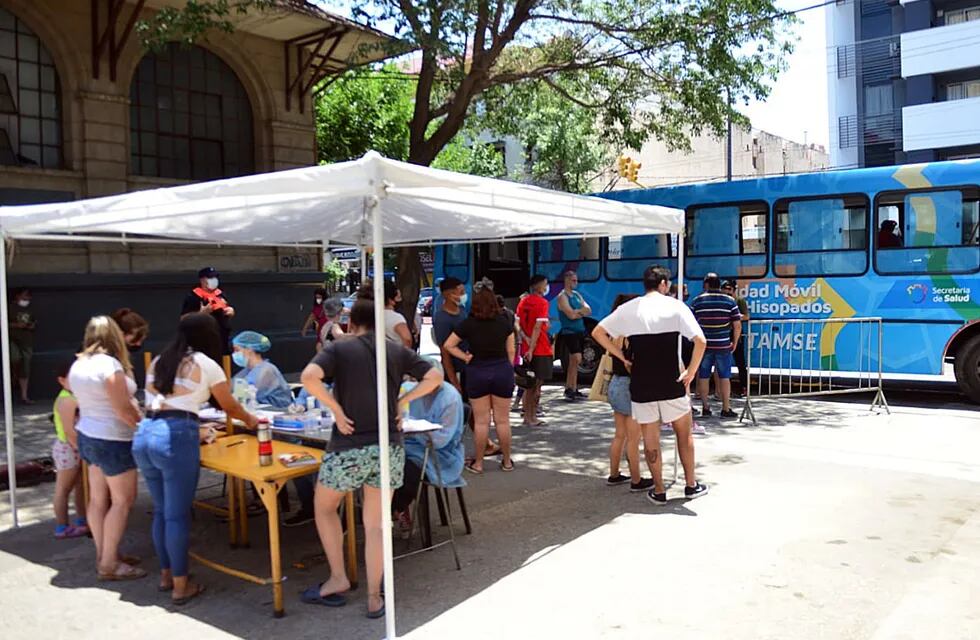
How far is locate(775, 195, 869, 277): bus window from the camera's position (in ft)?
37.2

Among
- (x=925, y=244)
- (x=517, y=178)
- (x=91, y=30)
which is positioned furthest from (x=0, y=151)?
(x=517, y=178)

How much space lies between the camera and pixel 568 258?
14.3 metres

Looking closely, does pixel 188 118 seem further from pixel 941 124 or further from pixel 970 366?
pixel 941 124

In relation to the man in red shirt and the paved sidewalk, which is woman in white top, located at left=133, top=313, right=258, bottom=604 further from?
the man in red shirt

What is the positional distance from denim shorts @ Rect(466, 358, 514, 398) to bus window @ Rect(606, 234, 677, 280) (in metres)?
6.38

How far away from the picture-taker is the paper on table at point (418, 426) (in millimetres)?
5148

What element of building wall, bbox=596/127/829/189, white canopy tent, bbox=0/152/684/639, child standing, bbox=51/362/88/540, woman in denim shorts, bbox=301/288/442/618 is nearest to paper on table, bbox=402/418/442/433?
woman in denim shorts, bbox=301/288/442/618

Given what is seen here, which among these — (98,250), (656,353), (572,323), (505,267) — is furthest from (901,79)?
(656,353)

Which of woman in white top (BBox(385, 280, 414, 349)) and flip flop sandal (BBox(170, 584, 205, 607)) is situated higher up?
woman in white top (BBox(385, 280, 414, 349))

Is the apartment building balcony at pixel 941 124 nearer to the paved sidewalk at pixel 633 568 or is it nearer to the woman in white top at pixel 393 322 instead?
the paved sidewalk at pixel 633 568

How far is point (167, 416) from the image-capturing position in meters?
4.49

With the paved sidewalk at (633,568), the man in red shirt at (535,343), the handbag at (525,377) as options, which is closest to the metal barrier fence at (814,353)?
the man in red shirt at (535,343)

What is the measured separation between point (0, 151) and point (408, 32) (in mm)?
6577

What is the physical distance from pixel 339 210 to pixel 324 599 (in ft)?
10.9
